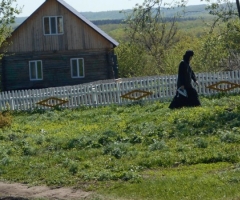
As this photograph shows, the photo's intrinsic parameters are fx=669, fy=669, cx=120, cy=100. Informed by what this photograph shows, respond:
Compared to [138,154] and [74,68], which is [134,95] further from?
[74,68]

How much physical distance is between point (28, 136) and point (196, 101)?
4351 mm

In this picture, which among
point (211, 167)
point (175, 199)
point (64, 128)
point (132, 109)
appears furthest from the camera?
point (132, 109)

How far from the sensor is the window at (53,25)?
36.3m

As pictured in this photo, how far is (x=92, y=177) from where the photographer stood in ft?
33.6

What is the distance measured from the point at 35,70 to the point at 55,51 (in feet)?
5.08

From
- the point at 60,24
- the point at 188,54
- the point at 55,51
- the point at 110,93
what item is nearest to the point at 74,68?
the point at 55,51

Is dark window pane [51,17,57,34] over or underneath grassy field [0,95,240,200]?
over

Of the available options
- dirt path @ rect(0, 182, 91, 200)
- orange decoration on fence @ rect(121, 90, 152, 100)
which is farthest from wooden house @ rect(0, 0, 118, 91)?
dirt path @ rect(0, 182, 91, 200)

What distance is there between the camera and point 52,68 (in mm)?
36750

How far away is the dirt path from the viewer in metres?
9.45

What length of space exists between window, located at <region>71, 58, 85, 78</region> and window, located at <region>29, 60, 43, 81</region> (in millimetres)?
1759

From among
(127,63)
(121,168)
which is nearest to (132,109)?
(121,168)

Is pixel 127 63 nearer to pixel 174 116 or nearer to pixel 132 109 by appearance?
pixel 132 109

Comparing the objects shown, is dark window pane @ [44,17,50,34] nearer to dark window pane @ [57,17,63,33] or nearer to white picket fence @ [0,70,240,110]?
dark window pane @ [57,17,63,33]
